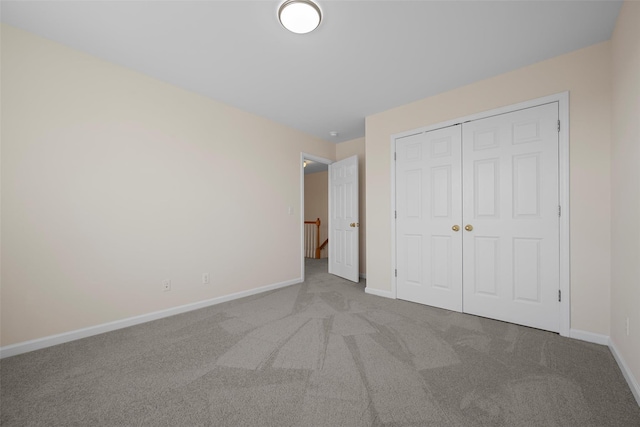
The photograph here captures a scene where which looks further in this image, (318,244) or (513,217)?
(318,244)

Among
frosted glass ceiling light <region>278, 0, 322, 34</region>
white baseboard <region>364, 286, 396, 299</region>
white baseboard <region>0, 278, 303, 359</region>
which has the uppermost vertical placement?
frosted glass ceiling light <region>278, 0, 322, 34</region>

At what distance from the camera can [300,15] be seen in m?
1.75

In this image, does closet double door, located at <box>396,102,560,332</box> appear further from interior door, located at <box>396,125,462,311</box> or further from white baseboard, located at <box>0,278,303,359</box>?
white baseboard, located at <box>0,278,303,359</box>

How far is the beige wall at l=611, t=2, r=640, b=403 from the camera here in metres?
1.47

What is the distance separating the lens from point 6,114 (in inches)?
73.7

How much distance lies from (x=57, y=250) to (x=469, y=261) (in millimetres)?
3780

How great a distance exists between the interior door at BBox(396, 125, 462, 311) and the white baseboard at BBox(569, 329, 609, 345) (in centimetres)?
87

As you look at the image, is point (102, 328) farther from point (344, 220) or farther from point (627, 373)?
point (627, 373)

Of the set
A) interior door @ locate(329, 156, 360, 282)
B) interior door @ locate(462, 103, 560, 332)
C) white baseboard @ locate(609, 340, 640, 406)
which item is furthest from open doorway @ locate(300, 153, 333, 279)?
white baseboard @ locate(609, 340, 640, 406)

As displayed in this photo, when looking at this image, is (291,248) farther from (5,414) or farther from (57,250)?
(5,414)

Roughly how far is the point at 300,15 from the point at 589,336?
333cm

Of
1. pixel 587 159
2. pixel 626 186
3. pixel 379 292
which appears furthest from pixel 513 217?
pixel 379 292

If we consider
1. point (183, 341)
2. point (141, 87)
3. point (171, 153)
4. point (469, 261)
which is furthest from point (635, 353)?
point (141, 87)

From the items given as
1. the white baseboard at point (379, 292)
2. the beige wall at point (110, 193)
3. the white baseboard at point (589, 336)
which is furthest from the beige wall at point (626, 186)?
the beige wall at point (110, 193)
